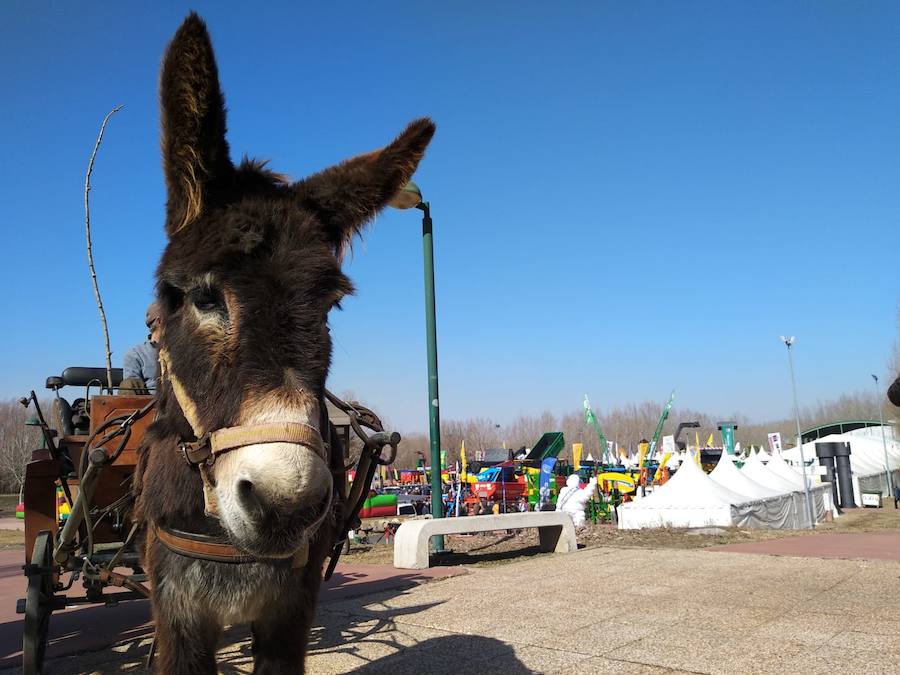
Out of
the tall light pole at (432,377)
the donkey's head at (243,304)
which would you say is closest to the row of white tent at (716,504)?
the tall light pole at (432,377)

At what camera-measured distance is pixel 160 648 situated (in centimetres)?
256

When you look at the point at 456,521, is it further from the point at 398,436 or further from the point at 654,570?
the point at 398,436

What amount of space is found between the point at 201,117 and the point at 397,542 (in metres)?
8.96

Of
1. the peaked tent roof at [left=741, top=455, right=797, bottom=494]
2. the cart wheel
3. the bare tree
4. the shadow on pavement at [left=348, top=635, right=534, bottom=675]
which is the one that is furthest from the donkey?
the bare tree

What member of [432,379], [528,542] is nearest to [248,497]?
[432,379]

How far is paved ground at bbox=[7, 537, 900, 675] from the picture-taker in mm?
5031

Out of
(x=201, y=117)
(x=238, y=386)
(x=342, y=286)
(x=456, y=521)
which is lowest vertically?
(x=456, y=521)

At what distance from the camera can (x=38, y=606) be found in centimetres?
444

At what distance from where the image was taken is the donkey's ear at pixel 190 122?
7.34 ft

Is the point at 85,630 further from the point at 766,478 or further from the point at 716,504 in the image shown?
the point at 766,478

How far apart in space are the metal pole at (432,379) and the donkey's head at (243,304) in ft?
28.0

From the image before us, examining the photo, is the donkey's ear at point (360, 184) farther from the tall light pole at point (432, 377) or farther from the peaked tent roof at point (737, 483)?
the peaked tent roof at point (737, 483)

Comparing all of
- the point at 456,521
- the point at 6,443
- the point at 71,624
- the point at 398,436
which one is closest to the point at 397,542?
the point at 456,521

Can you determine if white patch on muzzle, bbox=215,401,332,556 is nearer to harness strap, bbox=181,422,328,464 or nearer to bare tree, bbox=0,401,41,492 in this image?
harness strap, bbox=181,422,328,464
